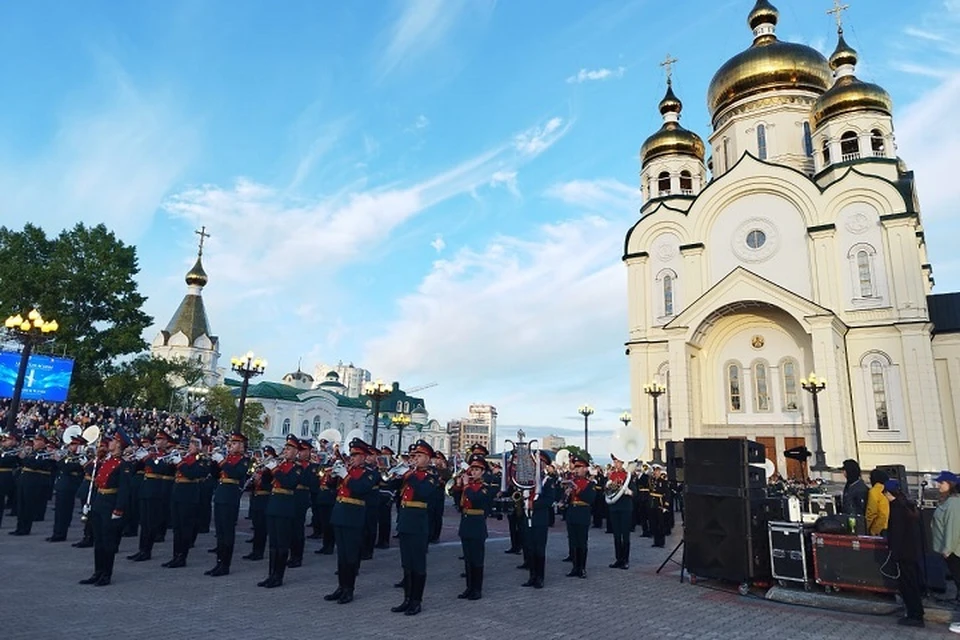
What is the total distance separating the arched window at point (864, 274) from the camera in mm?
28688

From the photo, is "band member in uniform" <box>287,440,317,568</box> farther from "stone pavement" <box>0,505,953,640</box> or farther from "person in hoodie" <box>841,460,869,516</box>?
"person in hoodie" <box>841,460,869,516</box>

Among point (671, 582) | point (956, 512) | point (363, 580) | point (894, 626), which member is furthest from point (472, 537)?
point (956, 512)

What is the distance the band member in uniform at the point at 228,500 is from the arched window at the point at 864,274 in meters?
29.9

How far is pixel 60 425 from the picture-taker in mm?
23859

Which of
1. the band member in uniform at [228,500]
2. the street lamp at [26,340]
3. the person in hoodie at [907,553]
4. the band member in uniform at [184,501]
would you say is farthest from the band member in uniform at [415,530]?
the street lamp at [26,340]

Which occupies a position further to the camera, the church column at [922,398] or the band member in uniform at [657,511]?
the church column at [922,398]

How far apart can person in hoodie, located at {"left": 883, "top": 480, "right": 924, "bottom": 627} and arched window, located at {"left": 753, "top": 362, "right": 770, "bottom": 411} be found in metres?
Answer: 24.5

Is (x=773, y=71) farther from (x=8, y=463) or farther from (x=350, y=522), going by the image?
(x=8, y=463)

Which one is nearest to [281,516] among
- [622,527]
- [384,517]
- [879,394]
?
[384,517]

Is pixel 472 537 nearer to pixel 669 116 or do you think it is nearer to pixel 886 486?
pixel 886 486

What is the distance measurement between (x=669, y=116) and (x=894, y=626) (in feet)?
121

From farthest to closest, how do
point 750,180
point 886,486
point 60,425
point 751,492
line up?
1. point 750,180
2. point 60,425
3. point 751,492
4. point 886,486

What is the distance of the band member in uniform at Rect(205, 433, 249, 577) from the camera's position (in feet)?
28.1

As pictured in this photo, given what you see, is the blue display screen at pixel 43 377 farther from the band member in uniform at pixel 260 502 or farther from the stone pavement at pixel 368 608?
the band member in uniform at pixel 260 502
